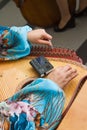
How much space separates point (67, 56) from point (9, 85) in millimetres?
229

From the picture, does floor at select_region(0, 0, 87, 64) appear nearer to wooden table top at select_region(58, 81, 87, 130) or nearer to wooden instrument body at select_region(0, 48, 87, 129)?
wooden instrument body at select_region(0, 48, 87, 129)

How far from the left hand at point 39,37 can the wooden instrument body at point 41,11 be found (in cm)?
103

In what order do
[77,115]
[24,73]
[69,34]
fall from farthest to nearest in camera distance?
[69,34], [24,73], [77,115]

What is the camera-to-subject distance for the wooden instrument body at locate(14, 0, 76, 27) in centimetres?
211

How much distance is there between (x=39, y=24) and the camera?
2246 millimetres

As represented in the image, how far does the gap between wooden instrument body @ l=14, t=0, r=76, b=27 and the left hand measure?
3.38 ft

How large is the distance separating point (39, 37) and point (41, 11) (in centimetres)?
113

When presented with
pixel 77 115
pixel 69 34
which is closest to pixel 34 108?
pixel 77 115

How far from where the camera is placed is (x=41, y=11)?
2166 millimetres

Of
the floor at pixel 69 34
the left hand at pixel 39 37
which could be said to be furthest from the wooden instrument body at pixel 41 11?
the left hand at pixel 39 37

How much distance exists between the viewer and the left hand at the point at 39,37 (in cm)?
107

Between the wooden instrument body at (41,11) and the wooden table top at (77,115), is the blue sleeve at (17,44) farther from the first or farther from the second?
the wooden instrument body at (41,11)

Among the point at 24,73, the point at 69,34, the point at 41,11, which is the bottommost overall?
the point at 69,34

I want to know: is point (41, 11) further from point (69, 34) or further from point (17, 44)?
point (17, 44)
